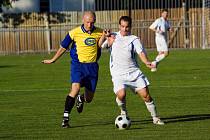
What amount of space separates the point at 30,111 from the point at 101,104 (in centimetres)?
180

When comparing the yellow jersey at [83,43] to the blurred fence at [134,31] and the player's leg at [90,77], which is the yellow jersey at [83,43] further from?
the blurred fence at [134,31]

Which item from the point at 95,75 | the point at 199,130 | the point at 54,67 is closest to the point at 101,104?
the point at 95,75

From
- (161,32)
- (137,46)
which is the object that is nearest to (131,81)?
(137,46)

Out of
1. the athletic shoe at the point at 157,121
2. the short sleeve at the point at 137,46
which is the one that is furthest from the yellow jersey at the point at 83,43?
the athletic shoe at the point at 157,121

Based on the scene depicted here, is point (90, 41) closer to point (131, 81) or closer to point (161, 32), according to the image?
point (131, 81)

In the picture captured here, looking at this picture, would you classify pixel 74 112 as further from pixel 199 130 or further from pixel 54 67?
pixel 54 67

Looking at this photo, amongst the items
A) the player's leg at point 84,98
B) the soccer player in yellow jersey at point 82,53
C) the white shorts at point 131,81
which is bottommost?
the player's leg at point 84,98

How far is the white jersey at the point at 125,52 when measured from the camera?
42.4 feet

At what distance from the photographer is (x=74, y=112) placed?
1538cm

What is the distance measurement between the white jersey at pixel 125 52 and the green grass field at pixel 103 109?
1004 mm

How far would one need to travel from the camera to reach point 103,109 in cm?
1566

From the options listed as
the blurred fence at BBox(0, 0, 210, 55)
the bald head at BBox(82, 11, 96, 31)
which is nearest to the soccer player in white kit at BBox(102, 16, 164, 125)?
the bald head at BBox(82, 11, 96, 31)

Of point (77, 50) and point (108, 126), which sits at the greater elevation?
point (77, 50)

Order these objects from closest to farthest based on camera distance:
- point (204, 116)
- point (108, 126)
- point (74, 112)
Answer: point (108, 126), point (204, 116), point (74, 112)
